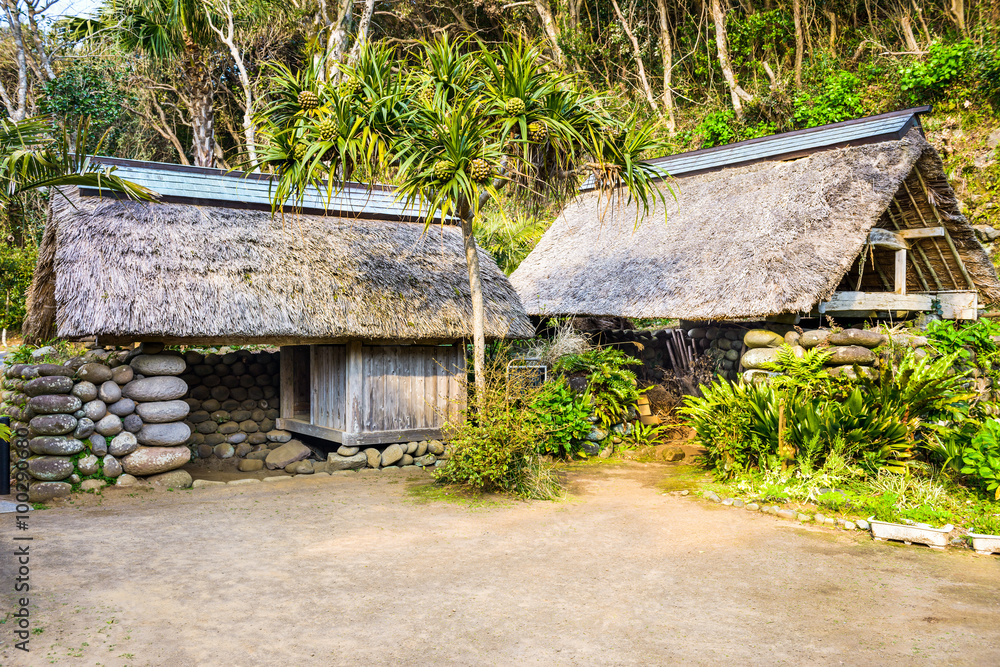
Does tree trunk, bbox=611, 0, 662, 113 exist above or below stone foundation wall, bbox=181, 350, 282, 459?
above

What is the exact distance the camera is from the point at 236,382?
1038 centimetres

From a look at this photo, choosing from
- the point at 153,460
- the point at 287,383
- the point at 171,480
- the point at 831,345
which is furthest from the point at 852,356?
the point at 153,460

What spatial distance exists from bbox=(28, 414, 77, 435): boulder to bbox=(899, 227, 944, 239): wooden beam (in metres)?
11.0

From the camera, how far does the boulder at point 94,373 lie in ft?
26.2

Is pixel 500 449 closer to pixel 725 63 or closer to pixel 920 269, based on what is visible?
pixel 920 269

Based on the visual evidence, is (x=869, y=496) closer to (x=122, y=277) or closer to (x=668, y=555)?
(x=668, y=555)

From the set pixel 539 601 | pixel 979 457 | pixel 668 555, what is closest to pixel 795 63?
pixel 979 457

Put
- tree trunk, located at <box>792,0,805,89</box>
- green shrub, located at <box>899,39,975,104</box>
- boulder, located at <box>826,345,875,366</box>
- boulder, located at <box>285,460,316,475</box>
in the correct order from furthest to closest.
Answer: tree trunk, located at <box>792,0,805,89</box> → green shrub, located at <box>899,39,975,104</box> → boulder, located at <box>285,460,316,475</box> → boulder, located at <box>826,345,875,366</box>

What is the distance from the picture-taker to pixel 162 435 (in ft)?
27.2

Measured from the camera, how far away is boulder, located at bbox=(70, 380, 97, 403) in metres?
7.88

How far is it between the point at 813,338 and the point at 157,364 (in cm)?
766

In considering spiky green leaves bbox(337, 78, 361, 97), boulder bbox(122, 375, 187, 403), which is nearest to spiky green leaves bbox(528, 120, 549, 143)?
spiky green leaves bbox(337, 78, 361, 97)

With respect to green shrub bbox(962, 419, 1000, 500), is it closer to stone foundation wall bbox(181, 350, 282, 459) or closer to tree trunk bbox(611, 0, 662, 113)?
stone foundation wall bbox(181, 350, 282, 459)

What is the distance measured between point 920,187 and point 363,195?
26.1 ft
